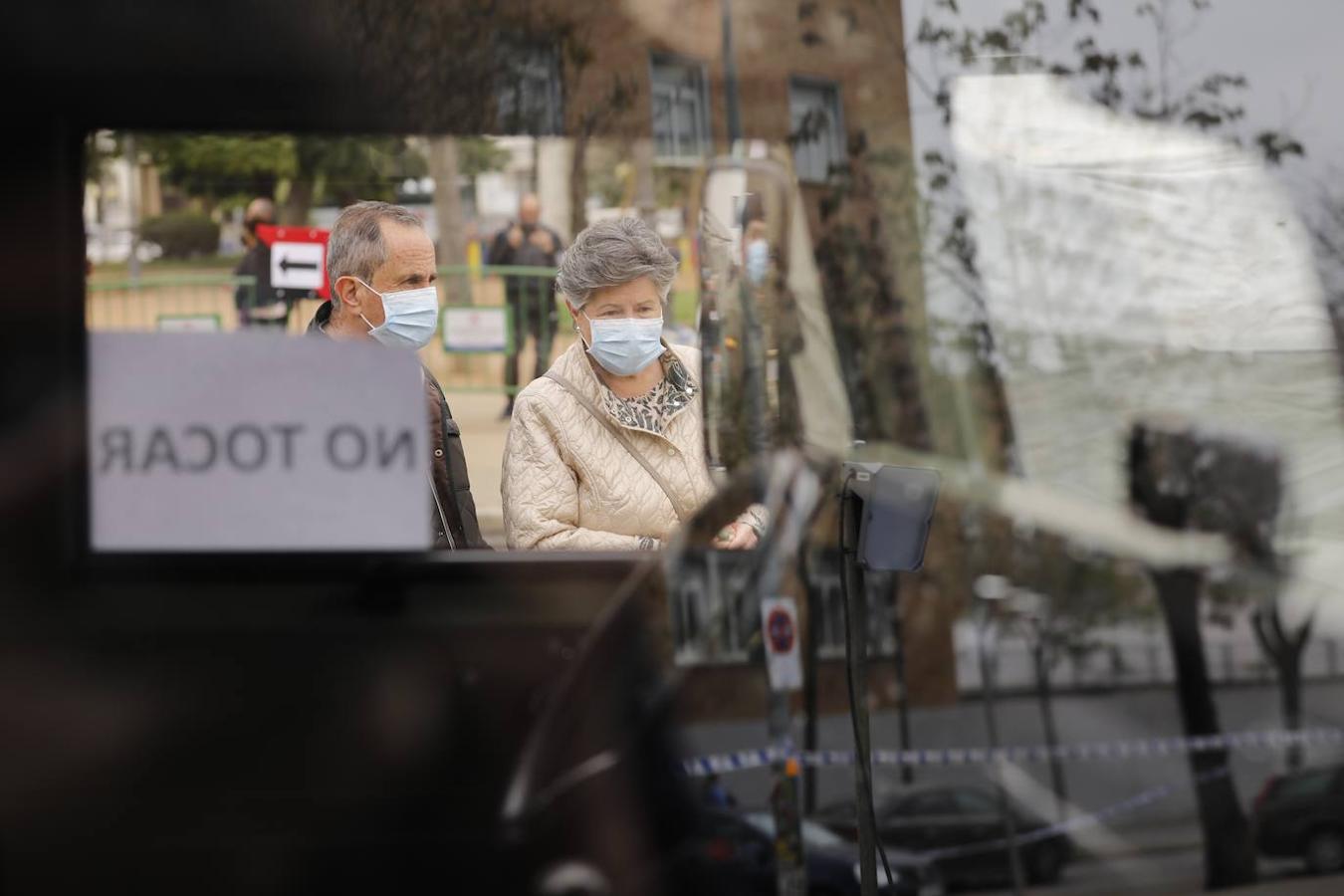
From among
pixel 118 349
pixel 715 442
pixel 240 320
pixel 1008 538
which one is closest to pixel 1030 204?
pixel 1008 538

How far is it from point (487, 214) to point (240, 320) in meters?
0.78

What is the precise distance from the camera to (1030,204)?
15.1ft

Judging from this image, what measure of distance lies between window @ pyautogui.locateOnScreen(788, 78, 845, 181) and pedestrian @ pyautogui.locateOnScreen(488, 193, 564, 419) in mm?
536

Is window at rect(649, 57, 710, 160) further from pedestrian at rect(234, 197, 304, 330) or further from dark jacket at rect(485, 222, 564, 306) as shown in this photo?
pedestrian at rect(234, 197, 304, 330)

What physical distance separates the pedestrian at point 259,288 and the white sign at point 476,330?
0.78m

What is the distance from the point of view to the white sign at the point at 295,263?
3014mm

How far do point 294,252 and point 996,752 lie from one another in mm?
2514

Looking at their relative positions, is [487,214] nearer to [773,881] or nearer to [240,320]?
[240,320]

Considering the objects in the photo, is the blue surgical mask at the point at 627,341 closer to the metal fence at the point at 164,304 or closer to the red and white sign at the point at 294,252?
the red and white sign at the point at 294,252

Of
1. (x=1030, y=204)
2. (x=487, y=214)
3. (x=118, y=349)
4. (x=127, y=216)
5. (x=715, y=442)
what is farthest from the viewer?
(x=1030, y=204)

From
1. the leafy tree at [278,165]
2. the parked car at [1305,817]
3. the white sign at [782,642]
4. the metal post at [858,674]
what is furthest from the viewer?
the parked car at [1305,817]

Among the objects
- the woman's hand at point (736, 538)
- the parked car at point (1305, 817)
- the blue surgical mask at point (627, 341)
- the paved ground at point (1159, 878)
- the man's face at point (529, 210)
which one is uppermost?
the man's face at point (529, 210)

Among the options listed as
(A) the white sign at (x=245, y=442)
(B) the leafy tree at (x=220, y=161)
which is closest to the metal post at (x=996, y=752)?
(B) the leafy tree at (x=220, y=161)

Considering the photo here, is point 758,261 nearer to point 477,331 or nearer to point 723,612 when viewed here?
point 477,331
